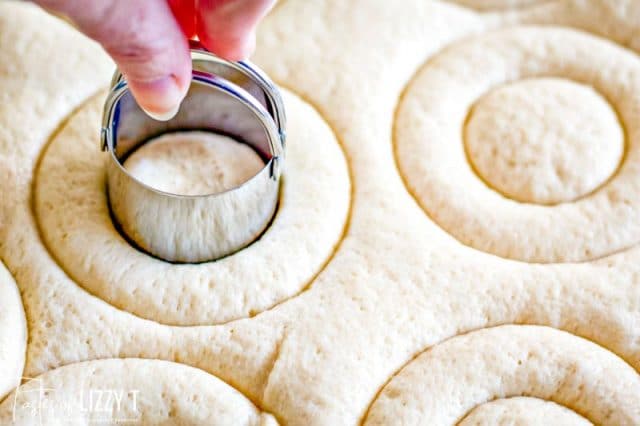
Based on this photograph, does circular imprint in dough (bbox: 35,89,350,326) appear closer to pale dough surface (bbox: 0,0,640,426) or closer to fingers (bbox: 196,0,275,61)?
pale dough surface (bbox: 0,0,640,426)

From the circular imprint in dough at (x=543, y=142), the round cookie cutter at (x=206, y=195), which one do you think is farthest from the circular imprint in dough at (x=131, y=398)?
the circular imprint in dough at (x=543, y=142)

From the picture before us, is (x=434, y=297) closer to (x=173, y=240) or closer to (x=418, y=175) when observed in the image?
(x=418, y=175)

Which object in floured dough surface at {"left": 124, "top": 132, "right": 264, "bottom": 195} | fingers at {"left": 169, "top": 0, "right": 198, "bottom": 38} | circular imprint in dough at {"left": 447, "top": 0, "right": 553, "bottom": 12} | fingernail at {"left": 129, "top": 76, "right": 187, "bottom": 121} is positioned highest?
fingers at {"left": 169, "top": 0, "right": 198, "bottom": 38}

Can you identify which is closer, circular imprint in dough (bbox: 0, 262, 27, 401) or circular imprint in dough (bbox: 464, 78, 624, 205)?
circular imprint in dough (bbox: 0, 262, 27, 401)

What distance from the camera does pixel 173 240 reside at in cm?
117

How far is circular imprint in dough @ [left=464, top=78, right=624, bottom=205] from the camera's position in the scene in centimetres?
131

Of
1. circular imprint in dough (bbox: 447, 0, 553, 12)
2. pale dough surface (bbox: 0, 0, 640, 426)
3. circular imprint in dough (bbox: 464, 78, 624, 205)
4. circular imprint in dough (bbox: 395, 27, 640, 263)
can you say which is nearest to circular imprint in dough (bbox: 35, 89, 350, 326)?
pale dough surface (bbox: 0, 0, 640, 426)

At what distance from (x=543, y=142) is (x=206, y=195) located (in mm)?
631

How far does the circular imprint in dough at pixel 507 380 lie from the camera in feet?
3.52

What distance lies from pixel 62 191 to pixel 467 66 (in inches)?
31.6

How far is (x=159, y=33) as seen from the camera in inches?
32.6

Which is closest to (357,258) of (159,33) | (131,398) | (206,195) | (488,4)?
(206,195)

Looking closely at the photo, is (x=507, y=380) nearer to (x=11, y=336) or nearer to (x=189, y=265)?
(x=189, y=265)

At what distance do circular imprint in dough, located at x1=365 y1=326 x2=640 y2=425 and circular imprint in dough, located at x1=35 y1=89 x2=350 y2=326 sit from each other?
0.24 meters
